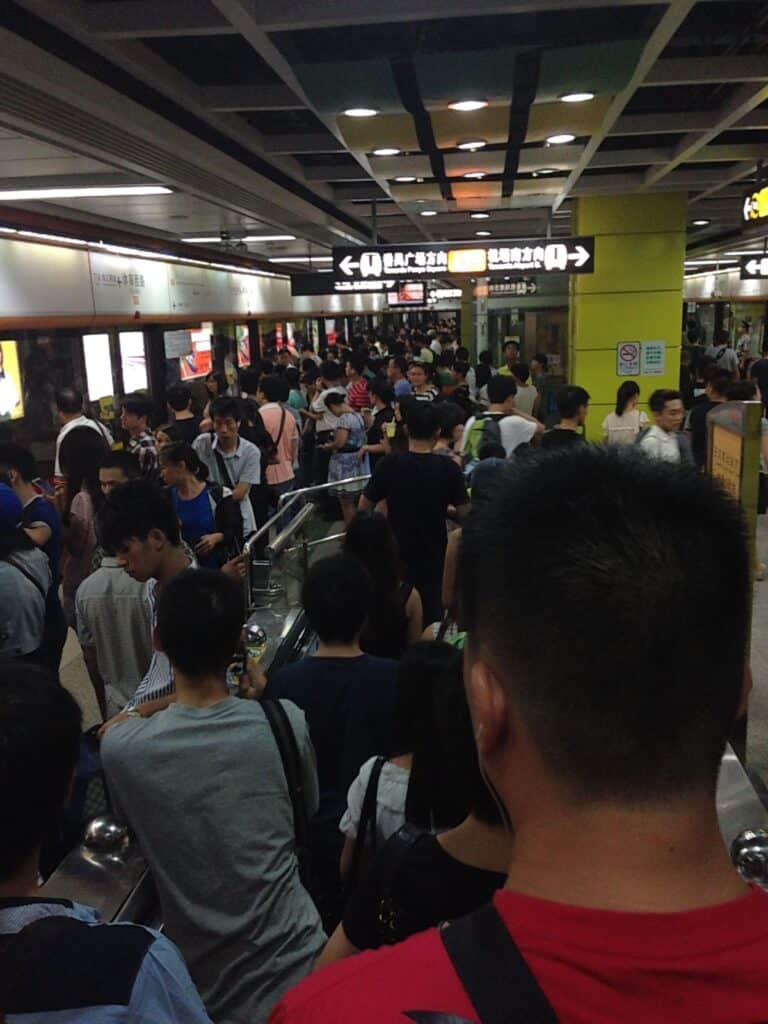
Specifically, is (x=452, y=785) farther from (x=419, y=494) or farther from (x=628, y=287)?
(x=628, y=287)

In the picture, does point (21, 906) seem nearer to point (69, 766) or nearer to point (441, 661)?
point (69, 766)

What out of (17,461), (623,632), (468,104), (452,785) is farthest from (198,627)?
(468,104)

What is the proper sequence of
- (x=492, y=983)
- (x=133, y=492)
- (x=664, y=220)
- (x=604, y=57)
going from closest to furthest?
(x=492, y=983) < (x=133, y=492) < (x=604, y=57) < (x=664, y=220)

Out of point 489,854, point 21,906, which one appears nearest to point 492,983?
point 489,854

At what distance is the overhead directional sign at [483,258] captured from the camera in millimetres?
8266

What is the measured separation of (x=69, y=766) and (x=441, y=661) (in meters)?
0.86

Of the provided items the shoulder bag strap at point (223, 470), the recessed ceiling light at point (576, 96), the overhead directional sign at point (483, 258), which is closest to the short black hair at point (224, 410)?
the shoulder bag strap at point (223, 470)

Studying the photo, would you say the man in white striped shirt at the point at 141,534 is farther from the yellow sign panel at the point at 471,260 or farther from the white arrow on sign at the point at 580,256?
the white arrow on sign at the point at 580,256

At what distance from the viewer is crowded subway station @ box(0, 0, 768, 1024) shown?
0.67m

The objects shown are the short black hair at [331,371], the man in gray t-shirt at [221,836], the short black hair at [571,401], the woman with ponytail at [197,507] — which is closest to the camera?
the man in gray t-shirt at [221,836]

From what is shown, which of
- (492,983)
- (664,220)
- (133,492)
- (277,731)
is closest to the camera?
(492,983)

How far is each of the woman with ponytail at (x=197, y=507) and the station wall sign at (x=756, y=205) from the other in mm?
4680

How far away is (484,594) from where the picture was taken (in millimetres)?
769

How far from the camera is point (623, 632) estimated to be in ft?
2.19
